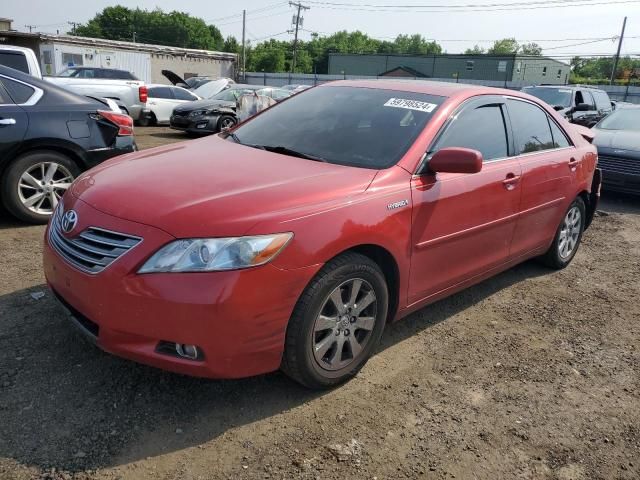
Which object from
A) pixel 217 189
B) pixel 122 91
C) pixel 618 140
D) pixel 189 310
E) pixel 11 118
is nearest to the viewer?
pixel 189 310

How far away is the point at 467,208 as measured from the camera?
345 centimetres

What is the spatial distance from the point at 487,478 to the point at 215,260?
5.05ft

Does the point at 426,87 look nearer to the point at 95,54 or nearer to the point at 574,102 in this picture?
the point at 574,102

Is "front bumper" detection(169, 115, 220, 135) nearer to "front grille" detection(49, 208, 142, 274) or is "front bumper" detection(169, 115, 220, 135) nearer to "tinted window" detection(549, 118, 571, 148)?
"tinted window" detection(549, 118, 571, 148)

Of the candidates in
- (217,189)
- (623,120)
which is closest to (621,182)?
(623,120)

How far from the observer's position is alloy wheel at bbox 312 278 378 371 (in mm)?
2734

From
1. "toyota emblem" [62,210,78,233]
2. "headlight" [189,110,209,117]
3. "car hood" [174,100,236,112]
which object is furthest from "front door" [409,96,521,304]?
"car hood" [174,100,236,112]

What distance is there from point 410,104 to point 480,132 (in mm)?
560

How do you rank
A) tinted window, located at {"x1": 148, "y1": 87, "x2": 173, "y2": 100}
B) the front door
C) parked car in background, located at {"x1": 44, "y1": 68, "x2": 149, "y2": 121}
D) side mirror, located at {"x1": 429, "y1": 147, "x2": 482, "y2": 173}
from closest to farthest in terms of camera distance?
side mirror, located at {"x1": 429, "y1": 147, "x2": 482, "y2": 173} → the front door → parked car in background, located at {"x1": 44, "y1": 68, "x2": 149, "y2": 121} → tinted window, located at {"x1": 148, "y1": 87, "x2": 173, "y2": 100}

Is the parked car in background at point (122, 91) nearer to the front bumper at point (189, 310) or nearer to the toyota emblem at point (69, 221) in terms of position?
the toyota emblem at point (69, 221)

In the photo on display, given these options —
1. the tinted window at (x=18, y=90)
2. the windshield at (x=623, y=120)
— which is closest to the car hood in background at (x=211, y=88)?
the windshield at (x=623, y=120)

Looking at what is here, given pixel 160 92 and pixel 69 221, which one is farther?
pixel 160 92

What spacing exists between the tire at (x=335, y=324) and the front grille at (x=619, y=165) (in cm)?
680

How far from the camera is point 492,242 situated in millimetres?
3793
